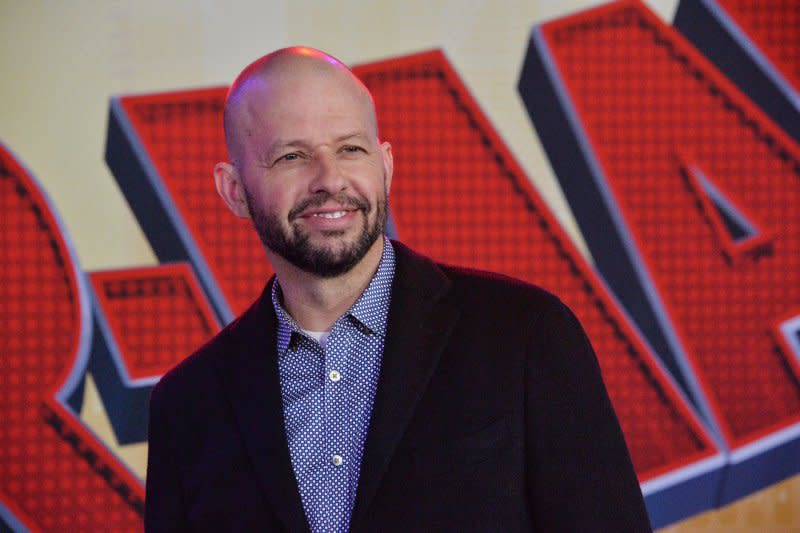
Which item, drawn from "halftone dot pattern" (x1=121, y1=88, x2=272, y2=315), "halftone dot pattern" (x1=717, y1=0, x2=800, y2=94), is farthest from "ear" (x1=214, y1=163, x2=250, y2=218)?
"halftone dot pattern" (x1=717, y1=0, x2=800, y2=94)

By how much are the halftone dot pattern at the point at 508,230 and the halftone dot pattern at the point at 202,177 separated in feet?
1.54

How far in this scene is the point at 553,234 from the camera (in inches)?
120

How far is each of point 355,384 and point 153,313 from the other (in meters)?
1.68

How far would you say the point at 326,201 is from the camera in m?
1.50

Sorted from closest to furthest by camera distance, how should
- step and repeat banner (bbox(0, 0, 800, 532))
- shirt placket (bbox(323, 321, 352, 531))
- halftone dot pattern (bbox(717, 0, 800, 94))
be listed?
shirt placket (bbox(323, 321, 352, 531)) < step and repeat banner (bbox(0, 0, 800, 532)) < halftone dot pattern (bbox(717, 0, 800, 94))

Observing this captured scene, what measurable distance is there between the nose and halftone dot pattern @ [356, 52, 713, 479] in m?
1.51

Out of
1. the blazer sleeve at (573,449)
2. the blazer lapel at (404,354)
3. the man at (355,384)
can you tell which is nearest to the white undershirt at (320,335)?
the man at (355,384)

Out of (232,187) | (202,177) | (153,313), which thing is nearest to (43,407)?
(153,313)

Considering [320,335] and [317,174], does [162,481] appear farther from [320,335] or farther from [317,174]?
[317,174]

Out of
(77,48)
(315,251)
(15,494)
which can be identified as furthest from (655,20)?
(15,494)

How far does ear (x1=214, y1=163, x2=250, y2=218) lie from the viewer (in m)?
1.67

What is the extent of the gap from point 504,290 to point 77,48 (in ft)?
6.52

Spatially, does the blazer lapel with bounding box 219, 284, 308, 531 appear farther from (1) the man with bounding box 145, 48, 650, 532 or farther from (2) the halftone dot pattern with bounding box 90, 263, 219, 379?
(2) the halftone dot pattern with bounding box 90, 263, 219, 379

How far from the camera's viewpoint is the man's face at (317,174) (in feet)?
4.91
